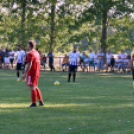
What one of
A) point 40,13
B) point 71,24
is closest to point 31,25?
point 40,13

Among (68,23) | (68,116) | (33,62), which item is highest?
(68,23)

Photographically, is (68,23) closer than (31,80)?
No

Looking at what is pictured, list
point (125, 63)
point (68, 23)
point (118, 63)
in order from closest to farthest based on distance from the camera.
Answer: point (125, 63) → point (118, 63) → point (68, 23)

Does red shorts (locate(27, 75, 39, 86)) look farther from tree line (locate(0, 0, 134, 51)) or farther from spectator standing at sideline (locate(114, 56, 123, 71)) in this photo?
tree line (locate(0, 0, 134, 51))

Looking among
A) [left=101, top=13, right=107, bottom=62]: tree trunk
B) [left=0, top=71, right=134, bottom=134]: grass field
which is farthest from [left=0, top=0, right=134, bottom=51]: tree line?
[left=0, top=71, right=134, bottom=134]: grass field

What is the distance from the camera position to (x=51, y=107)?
37.0 feet

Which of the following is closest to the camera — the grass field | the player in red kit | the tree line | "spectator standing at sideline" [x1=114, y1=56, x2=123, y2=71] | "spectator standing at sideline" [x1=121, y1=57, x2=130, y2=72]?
the grass field

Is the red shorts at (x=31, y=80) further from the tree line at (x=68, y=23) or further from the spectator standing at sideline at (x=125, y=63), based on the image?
the tree line at (x=68, y=23)

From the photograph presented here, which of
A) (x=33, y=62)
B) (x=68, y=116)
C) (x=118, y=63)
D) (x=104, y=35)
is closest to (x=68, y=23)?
(x=104, y=35)

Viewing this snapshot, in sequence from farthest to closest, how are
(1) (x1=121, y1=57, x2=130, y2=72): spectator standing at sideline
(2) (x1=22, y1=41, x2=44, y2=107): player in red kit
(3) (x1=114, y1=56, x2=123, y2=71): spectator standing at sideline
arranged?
1. (3) (x1=114, y1=56, x2=123, y2=71): spectator standing at sideline
2. (1) (x1=121, y1=57, x2=130, y2=72): spectator standing at sideline
3. (2) (x1=22, y1=41, x2=44, y2=107): player in red kit

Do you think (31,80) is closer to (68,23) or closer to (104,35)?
(104,35)

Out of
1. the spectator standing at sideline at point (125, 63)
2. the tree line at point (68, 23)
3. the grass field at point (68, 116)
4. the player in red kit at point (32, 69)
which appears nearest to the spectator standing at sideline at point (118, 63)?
the spectator standing at sideline at point (125, 63)

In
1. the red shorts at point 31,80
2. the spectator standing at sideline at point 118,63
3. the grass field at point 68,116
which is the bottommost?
the grass field at point 68,116

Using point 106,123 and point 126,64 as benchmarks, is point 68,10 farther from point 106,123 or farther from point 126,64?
point 106,123
